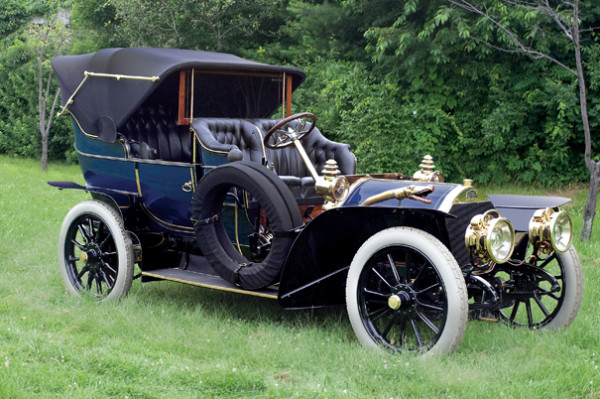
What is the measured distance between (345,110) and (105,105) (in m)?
7.05

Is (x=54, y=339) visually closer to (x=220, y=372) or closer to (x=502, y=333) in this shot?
(x=220, y=372)

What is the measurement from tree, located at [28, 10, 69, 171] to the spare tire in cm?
1262

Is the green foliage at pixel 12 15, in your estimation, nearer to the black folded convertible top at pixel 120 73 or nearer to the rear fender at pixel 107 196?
the black folded convertible top at pixel 120 73

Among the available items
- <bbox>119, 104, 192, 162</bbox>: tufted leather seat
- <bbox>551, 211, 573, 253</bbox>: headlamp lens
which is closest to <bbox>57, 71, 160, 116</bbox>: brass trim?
<bbox>119, 104, 192, 162</bbox>: tufted leather seat

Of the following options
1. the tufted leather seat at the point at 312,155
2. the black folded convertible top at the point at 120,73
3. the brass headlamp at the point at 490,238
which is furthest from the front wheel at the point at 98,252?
the brass headlamp at the point at 490,238

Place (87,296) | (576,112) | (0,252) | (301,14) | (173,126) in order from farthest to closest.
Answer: (301,14), (576,112), (0,252), (173,126), (87,296)

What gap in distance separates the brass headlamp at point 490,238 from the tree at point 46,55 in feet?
46.3

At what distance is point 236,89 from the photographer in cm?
657

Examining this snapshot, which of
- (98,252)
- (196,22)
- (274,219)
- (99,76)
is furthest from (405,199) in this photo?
(196,22)

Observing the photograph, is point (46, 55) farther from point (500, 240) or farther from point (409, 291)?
point (500, 240)

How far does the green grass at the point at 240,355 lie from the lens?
390 centimetres

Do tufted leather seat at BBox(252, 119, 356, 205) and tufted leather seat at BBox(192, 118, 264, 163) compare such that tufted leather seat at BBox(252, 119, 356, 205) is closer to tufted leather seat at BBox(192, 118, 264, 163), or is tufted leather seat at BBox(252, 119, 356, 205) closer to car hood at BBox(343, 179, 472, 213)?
tufted leather seat at BBox(192, 118, 264, 163)

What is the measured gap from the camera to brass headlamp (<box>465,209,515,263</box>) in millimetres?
4121

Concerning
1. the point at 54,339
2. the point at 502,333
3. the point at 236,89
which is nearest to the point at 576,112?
the point at 236,89
